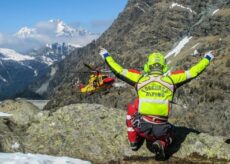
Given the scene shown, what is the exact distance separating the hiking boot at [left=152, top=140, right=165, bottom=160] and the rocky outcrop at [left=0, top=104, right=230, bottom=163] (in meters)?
0.49

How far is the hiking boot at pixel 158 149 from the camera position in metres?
15.8

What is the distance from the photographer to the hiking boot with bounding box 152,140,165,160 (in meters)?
15.8

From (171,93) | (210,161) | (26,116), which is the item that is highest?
(171,93)

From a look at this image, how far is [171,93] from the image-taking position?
52.9 feet

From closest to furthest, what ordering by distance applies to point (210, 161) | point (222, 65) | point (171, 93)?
1. point (171, 93)
2. point (210, 161)
3. point (222, 65)

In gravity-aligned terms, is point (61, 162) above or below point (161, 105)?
below

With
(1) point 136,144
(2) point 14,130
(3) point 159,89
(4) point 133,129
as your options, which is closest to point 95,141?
(1) point 136,144

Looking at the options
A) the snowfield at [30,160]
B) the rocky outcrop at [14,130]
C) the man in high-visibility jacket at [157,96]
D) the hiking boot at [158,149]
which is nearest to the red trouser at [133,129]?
the man in high-visibility jacket at [157,96]

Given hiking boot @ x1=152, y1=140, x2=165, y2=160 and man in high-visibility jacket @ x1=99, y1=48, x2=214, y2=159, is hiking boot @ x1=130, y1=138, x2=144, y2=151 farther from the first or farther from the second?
hiking boot @ x1=152, y1=140, x2=165, y2=160

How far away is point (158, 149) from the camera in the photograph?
16.0 m

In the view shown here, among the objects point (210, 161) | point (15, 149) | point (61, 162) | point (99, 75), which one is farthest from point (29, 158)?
point (99, 75)

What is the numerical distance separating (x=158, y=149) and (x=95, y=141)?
3211mm

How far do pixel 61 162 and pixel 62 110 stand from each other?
5303mm

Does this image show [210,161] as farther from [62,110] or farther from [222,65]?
[222,65]
